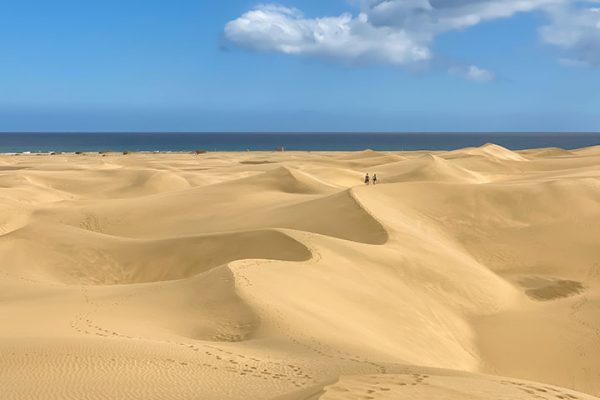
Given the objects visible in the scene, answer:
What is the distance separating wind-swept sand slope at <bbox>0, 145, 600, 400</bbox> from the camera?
7488 millimetres

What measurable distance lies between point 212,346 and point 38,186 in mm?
31072

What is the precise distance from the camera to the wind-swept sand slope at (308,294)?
24.6ft

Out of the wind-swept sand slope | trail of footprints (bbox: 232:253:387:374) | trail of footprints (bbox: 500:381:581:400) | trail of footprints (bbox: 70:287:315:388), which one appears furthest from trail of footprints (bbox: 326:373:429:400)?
trail of footprints (bbox: 500:381:581:400)

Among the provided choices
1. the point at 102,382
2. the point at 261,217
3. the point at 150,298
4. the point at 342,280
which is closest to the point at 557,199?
the point at 261,217

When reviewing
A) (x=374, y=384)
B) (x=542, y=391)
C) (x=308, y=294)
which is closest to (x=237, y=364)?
(x=374, y=384)

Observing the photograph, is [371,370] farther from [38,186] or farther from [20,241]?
[38,186]

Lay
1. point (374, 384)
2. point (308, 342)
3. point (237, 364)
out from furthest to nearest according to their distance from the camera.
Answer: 1. point (308, 342)
2. point (237, 364)
3. point (374, 384)

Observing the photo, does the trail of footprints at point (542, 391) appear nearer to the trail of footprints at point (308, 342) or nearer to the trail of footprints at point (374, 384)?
the trail of footprints at point (374, 384)

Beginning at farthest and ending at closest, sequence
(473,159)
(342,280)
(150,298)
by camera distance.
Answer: (473,159) < (342,280) < (150,298)

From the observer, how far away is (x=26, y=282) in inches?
579

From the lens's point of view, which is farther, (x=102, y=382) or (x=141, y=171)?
(x=141, y=171)

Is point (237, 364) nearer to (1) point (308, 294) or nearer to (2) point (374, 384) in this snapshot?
(2) point (374, 384)

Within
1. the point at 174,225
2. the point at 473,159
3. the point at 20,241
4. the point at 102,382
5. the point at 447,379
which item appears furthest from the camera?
the point at 473,159

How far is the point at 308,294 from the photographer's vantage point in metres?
12.7
